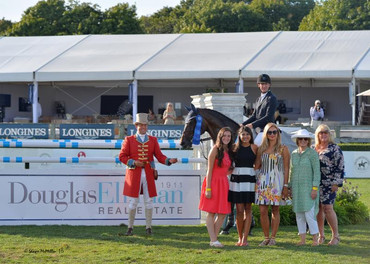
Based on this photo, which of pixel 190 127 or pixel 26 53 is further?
pixel 26 53

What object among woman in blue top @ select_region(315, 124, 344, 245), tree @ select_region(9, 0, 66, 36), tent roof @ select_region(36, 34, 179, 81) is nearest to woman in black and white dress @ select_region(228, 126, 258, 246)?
woman in blue top @ select_region(315, 124, 344, 245)

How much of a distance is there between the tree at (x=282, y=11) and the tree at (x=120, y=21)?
13.3 m

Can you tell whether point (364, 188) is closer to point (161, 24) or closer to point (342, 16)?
point (342, 16)

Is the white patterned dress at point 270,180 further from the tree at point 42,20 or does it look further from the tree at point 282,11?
the tree at point 282,11

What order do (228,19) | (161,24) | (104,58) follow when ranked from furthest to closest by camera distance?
(161,24) < (228,19) < (104,58)

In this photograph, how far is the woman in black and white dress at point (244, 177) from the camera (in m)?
9.62

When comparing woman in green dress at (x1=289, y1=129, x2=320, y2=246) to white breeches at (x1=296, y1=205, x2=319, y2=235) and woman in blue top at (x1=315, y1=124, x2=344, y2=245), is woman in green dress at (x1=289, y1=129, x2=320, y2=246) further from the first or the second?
woman in blue top at (x1=315, y1=124, x2=344, y2=245)

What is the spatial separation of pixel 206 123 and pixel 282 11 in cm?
6015

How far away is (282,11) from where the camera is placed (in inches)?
2739

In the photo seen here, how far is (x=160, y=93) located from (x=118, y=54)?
4.18m

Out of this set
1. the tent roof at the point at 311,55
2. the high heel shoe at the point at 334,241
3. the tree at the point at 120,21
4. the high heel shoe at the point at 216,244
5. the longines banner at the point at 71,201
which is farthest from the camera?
the tree at the point at 120,21

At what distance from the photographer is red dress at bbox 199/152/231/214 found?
9508 millimetres

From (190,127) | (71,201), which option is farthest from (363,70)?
(71,201)

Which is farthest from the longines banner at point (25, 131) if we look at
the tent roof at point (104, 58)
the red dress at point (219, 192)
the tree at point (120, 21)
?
the tree at point (120, 21)
